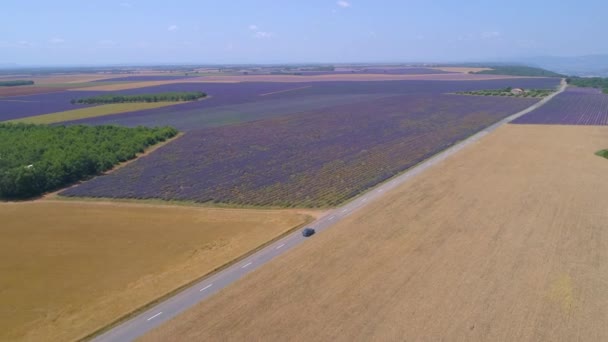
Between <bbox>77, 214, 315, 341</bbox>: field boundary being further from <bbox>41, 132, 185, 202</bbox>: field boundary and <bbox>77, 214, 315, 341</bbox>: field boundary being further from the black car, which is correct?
<bbox>41, 132, 185, 202</bbox>: field boundary

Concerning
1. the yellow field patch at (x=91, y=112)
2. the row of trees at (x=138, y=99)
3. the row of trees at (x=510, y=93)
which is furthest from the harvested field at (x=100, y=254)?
the row of trees at (x=510, y=93)

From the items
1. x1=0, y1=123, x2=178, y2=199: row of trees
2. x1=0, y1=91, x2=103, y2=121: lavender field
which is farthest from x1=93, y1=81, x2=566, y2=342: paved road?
x1=0, y1=91, x2=103, y2=121: lavender field

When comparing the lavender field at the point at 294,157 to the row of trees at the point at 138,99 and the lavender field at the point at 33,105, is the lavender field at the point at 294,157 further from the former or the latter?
the lavender field at the point at 33,105

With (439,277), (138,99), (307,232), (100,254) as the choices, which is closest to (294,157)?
(307,232)

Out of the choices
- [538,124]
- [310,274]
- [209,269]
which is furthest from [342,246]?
[538,124]

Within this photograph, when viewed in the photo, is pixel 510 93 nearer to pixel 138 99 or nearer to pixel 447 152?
pixel 447 152
